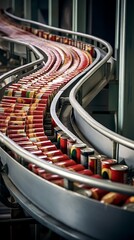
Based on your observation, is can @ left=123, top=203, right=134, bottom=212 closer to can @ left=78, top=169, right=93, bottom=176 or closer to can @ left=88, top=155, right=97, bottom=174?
can @ left=78, top=169, right=93, bottom=176

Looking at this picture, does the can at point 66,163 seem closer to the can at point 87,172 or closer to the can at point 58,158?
the can at point 58,158

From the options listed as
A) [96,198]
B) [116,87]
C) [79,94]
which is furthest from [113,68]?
[96,198]

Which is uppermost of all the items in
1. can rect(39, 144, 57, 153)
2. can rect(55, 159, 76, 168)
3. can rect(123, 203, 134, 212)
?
can rect(39, 144, 57, 153)

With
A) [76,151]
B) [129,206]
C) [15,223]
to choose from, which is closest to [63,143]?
[76,151]

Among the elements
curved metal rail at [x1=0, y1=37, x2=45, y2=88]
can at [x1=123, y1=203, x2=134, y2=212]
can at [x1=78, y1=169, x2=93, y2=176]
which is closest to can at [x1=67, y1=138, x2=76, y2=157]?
can at [x1=78, y1=169, x2=93, y2=176]

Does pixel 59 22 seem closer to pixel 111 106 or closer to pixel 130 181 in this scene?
pixel 111 106

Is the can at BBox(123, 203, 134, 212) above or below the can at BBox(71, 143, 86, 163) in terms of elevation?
below

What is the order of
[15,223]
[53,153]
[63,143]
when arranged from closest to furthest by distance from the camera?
[53,153] < [63,143] < [15,223]

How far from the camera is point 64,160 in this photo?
424cm

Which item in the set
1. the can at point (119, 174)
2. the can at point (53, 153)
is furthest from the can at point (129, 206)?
the can at point (53, 153)

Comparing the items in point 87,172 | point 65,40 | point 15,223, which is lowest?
point 15,223

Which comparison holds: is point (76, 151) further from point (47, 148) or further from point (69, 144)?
point (47, 148)

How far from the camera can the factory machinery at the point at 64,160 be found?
329 centimetres

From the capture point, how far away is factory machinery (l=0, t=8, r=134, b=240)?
3.29 meters
